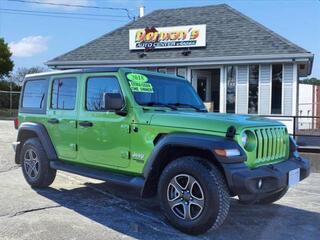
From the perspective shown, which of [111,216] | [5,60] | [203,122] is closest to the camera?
[203,122]

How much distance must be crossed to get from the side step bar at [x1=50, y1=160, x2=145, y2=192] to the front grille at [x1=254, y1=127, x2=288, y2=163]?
Result: 4.92 feet

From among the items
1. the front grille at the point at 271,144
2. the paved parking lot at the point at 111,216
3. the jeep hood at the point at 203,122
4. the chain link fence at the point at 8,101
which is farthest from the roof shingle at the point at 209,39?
the jeep hood at the point at 203,122

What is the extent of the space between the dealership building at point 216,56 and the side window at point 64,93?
1062 centimetres

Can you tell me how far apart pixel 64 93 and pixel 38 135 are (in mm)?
889

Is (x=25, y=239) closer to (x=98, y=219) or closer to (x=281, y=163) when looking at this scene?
(x=98, y=219)

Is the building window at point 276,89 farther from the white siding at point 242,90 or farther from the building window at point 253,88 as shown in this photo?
the white siding at point 242,90

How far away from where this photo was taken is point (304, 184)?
9281 millimetres

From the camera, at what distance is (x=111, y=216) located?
20.8ft

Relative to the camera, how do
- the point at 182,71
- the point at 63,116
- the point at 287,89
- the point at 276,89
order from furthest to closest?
the point at 182,71 → the point at 276,89 → the point at 287,89 → the point at 63,116

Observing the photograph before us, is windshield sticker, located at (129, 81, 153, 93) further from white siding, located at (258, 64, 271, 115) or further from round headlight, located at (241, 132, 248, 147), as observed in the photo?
white siding, located at (258, 64, 271, 115)

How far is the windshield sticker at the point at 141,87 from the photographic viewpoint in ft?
21.0

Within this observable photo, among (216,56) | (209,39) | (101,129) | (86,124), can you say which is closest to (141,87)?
(101,129)

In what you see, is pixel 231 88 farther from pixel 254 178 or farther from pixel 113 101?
pixel 254 178

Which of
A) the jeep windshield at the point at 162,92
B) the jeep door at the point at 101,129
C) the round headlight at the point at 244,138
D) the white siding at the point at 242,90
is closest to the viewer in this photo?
the round headlight at the point at 244,138
